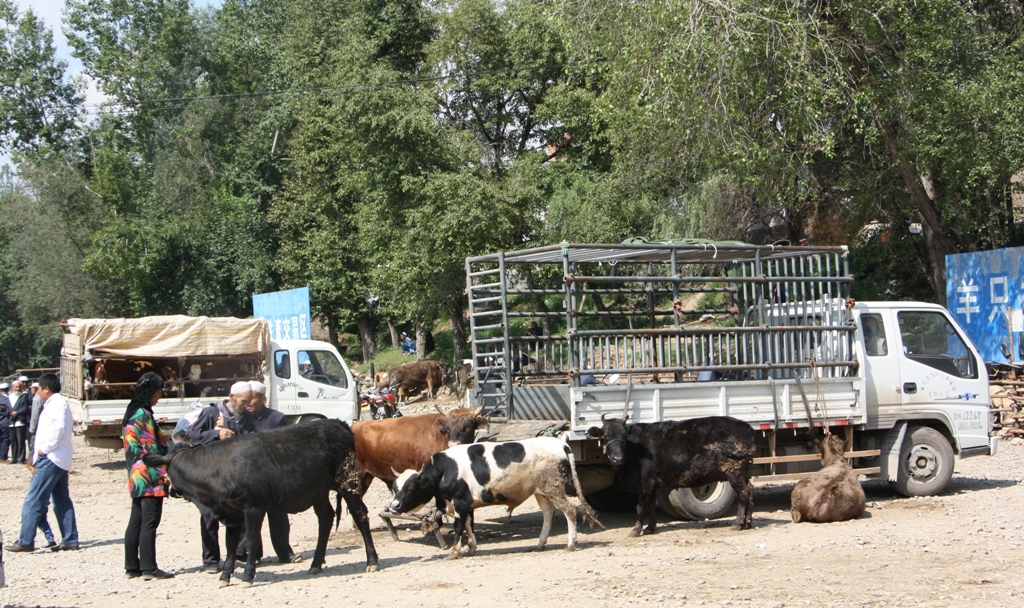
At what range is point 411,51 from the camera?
3269cm

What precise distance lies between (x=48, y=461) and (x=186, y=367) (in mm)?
8367

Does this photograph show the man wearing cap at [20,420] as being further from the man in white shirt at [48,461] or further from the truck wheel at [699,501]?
the truck wheel at [699,501]

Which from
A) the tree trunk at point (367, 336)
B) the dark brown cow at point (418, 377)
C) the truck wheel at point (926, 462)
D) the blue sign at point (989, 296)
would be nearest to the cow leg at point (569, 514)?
the truck wheel at point (926, 462)

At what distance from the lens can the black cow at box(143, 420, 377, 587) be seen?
25.8 ft

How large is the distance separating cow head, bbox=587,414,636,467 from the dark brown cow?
1682 cm

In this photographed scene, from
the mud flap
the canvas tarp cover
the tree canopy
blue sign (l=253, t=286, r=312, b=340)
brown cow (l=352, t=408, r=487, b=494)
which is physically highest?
the tree canopy

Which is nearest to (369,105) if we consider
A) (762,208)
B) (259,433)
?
(762,208)

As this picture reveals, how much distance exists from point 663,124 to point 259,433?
36.6 feet

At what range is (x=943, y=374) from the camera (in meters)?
11.5

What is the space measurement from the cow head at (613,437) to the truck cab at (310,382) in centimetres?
866

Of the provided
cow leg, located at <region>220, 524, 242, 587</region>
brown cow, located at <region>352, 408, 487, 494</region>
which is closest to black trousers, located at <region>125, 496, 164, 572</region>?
cow leg, located at <region>220, 524, 242, 587</region>

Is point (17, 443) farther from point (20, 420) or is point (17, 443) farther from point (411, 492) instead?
point (411, 492)

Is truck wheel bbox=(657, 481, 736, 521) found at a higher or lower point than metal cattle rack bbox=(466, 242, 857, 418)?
lower

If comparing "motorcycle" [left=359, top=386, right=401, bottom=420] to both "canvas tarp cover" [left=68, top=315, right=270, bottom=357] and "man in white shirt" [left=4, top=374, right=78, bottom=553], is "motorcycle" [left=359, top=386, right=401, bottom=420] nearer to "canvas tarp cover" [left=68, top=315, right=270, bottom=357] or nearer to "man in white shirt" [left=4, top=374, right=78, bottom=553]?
"canvas tarp cover" [left=68, top=315, right=270, bottom=357]
